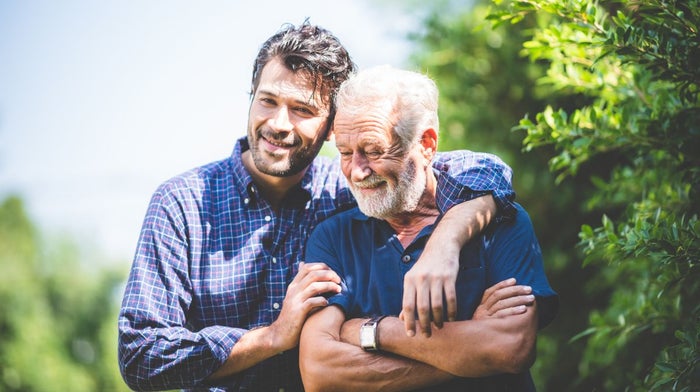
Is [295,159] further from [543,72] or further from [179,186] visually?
[543,72]

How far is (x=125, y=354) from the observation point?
2.74 metres

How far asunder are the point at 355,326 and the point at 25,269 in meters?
32.0

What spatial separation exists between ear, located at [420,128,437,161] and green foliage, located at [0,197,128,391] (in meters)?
22.0

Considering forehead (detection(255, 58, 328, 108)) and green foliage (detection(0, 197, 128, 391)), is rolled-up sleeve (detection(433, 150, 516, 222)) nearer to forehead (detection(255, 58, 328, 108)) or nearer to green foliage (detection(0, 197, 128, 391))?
forehead (detection(255, 58, 328, 108))

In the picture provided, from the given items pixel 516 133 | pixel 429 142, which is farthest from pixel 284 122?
pixel 516 133

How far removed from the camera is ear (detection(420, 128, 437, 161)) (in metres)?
2.84

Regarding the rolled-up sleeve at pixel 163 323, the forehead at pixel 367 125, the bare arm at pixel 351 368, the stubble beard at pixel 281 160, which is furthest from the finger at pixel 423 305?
the stubble beard at pixel 281 160

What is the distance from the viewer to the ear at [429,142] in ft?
9.31

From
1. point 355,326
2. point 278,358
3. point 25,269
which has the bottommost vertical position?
point 25,269

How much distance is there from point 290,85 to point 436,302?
1.22 meters

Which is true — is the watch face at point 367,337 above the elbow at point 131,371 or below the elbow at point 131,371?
above

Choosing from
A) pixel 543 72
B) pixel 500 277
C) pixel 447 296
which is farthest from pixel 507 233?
pixel 543 72

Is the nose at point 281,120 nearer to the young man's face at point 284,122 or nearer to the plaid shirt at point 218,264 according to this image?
the young man's face at point 284,122

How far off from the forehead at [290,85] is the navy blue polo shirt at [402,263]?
551 mm
